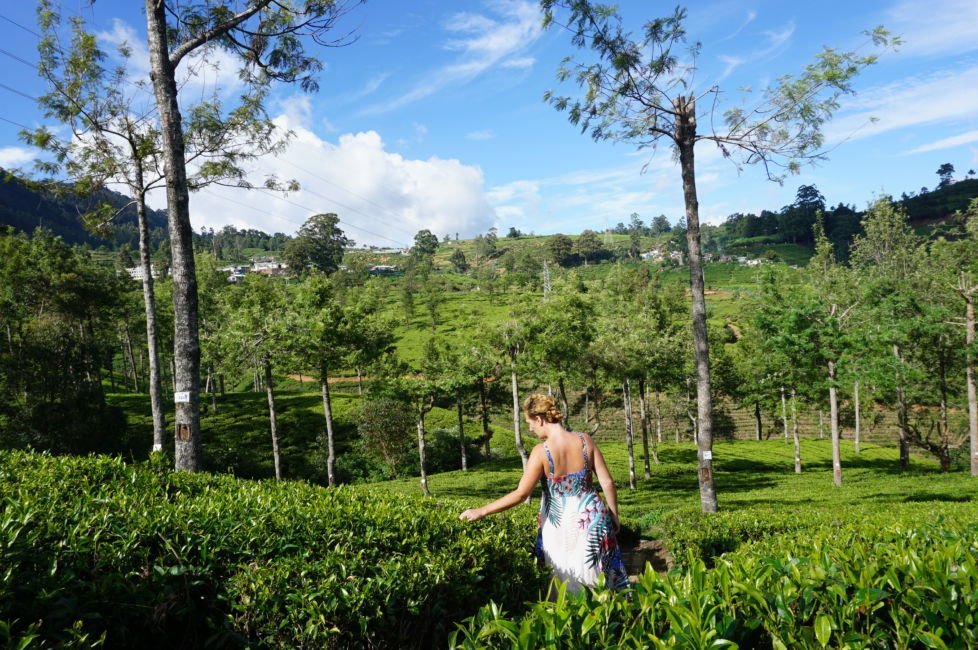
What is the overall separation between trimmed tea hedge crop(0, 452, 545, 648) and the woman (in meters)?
0.44

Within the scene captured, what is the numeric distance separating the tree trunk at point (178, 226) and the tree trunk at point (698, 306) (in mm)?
8890

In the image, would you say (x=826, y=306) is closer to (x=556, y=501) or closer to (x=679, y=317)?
(x=556, y=501)

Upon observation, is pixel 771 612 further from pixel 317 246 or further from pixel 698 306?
pixel 317 246

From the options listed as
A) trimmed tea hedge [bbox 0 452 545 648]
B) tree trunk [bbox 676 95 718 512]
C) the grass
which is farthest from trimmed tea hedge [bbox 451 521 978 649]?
tree trunk [bbox 676 95 718 512]

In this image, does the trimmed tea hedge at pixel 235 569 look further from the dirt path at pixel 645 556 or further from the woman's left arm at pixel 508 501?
the dirt path at pixel 645 556

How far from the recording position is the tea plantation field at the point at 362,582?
247 cm

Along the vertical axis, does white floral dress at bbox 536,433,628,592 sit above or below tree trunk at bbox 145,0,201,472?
below

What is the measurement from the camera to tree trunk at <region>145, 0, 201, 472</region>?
24.2 ft

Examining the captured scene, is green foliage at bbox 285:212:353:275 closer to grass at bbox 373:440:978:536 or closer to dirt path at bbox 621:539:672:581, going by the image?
grass at bbox 373:440:978:536

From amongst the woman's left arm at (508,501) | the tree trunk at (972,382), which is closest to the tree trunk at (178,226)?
the woman's left arm at (508,501)

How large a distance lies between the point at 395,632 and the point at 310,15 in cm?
923

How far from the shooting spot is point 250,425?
32406 millimetres

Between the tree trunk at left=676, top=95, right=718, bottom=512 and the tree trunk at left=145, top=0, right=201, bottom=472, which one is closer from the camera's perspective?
the tree trunk at left=145, top=0, right=201, bottom=472

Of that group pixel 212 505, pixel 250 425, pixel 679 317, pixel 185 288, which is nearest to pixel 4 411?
pixel 250 425
